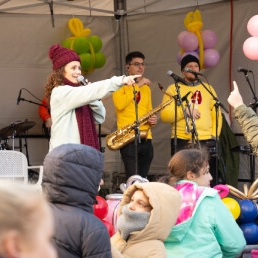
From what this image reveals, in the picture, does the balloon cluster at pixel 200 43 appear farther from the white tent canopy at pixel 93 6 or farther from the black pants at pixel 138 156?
the black pants at pixel 138 156

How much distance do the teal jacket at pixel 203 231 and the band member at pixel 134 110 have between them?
11.7 ft

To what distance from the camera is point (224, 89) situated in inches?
328

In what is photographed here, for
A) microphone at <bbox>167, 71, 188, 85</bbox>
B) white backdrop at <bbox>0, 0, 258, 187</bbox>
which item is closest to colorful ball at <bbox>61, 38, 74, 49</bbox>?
white backdrop at <bbox>0, 0, 258, 187</bbox>

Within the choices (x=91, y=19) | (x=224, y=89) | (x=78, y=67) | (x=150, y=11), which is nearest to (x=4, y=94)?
(x=91, y=19)

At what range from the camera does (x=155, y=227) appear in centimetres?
297

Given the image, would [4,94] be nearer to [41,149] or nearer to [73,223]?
[41,149]

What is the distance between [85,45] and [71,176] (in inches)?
235

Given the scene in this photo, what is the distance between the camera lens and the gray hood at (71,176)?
2.54 m

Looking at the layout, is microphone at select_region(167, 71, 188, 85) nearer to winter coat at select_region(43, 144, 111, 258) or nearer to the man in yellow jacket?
the man in yellow jacket

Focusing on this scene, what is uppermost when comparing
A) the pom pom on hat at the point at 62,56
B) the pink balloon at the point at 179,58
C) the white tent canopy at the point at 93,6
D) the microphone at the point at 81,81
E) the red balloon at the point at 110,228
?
the white tent canopy at the point at 93,6

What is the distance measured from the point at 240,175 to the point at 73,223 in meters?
5.94

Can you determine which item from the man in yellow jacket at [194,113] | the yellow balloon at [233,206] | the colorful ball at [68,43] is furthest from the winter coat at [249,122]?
the colorful ball at [68,43]

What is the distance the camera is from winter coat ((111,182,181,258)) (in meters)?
2.96

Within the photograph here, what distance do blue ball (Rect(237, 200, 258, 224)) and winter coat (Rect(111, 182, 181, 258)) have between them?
83.5 inches
